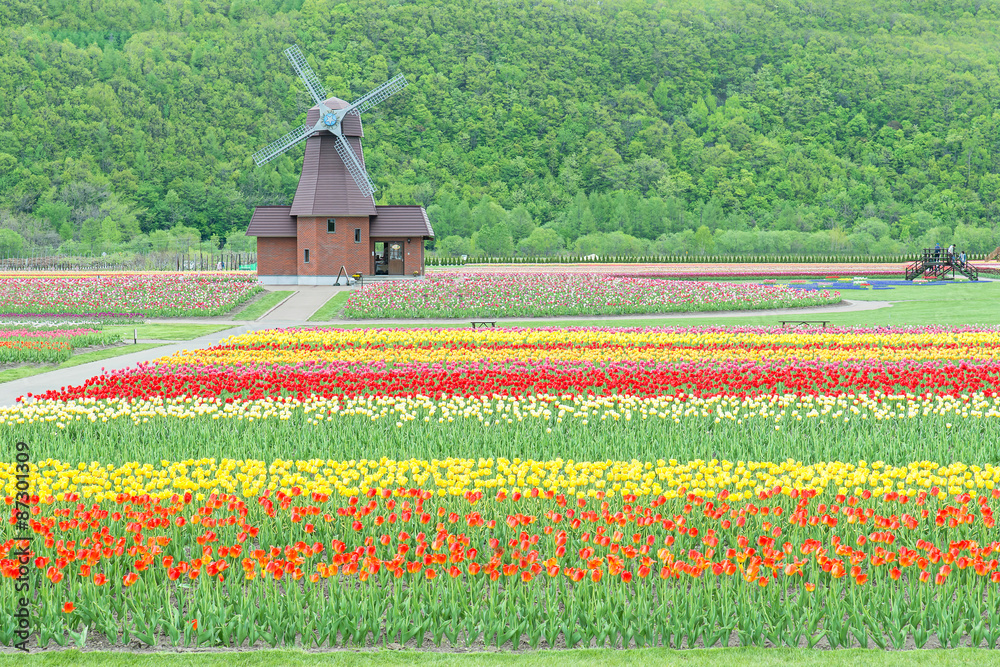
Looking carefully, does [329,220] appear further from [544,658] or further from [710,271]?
[544,658]

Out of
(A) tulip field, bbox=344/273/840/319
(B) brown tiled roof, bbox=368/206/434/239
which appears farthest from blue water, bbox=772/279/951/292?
(B) brown tiled roof, bbox=368/206/434/239

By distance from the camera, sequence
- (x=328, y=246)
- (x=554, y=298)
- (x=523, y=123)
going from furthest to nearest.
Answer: (x=523, y=123)
(x=328, y=246)
(x=554, y=298)

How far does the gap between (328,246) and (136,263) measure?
2712 cm

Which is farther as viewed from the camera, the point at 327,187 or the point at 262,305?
the point at 327,187

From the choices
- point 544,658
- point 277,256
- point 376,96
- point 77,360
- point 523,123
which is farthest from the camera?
point 523,123

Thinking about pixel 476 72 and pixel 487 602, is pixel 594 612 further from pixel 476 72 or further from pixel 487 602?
pixel 476 72

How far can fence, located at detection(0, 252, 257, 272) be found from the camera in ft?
210

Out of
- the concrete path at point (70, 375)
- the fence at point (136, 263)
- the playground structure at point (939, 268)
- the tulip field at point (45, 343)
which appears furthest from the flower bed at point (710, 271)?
the concrete path at point (70, 375)

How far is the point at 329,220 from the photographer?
47938 millimetres

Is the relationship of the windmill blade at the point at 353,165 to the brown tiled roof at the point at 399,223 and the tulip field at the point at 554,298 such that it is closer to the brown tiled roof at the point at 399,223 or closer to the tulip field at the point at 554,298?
the brown tiled roof at the point at 399,223

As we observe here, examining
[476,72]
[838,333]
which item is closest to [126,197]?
[476,72]

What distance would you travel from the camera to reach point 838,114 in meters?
136

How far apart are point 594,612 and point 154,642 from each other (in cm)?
250

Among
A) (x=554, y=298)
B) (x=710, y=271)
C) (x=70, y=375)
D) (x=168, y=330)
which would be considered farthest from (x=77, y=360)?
(x=710, y=271)
